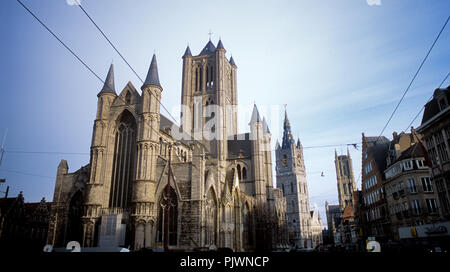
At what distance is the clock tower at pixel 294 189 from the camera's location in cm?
8388

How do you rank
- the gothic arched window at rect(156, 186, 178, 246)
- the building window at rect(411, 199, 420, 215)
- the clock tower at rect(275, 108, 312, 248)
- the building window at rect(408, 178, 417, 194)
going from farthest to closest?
1. the clock tower at rect(275, 108, 312, 248)
2. the building window at rect(408, 178, 417, 194)
3. the building window at rect(411, 199, 420, 215)
4. the gothic arched window at rect(156, 186, 178, 246)

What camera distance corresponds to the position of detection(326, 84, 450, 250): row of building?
2222 cm

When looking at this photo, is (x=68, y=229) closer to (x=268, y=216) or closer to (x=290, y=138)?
(x=268, y=216)

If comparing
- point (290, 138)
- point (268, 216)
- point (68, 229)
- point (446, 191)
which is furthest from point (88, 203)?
point (290, 138)

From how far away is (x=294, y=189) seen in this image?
285ft

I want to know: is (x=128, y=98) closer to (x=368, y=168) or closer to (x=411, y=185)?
(x=411, y=185)

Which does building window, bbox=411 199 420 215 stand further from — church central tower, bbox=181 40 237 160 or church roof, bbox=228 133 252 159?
church central tower, bbox=181 40 237 160

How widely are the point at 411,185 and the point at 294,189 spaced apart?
5891cm

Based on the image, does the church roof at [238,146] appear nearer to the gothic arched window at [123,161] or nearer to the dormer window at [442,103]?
the gothic arched window at [123,161]

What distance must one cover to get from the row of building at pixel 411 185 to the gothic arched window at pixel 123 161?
20.3m

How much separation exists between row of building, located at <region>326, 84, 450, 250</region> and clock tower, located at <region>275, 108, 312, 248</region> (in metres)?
41.1

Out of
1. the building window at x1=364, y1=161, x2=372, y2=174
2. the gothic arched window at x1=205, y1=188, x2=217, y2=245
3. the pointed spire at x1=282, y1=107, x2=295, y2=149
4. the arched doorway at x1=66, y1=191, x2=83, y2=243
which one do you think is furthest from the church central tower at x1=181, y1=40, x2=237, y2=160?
the pointed spire at x1=282, y1=107, x2=295, y2=149
